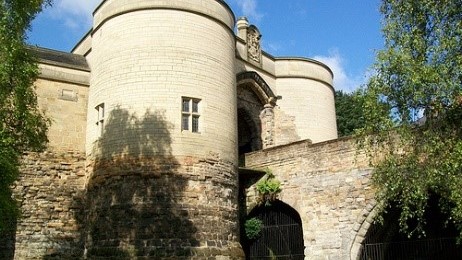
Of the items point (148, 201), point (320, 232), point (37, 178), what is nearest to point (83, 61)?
point (37, 178)

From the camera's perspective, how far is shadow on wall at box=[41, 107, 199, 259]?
13.6 metres

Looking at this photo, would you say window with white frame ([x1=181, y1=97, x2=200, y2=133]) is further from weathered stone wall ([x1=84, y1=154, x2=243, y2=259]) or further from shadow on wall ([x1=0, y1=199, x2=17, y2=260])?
shadow on wall ([x1=0, y1=199, x2=17, y2=260])

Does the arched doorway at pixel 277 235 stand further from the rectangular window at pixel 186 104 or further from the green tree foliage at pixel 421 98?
the green tree foliage at pixel 421 98

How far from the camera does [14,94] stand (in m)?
10.9

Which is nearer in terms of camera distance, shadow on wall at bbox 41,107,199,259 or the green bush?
shadow on wall at bbox 41,107,199,259

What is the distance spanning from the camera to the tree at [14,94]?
1021 centimetres

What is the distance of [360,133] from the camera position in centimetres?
1107

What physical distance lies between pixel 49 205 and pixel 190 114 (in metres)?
5.41

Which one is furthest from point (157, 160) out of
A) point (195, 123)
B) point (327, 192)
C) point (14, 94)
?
point (327, 192)

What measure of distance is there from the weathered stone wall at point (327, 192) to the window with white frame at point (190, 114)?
3.48 m

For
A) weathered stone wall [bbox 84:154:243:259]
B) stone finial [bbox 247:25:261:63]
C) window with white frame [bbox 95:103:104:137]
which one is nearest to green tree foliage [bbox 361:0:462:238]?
weathered stone wall [bbox 84:154:243:259]

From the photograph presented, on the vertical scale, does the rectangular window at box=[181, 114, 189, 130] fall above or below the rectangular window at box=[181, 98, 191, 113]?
below

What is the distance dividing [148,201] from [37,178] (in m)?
4.36

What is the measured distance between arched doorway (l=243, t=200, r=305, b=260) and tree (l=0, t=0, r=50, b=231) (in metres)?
8.21
